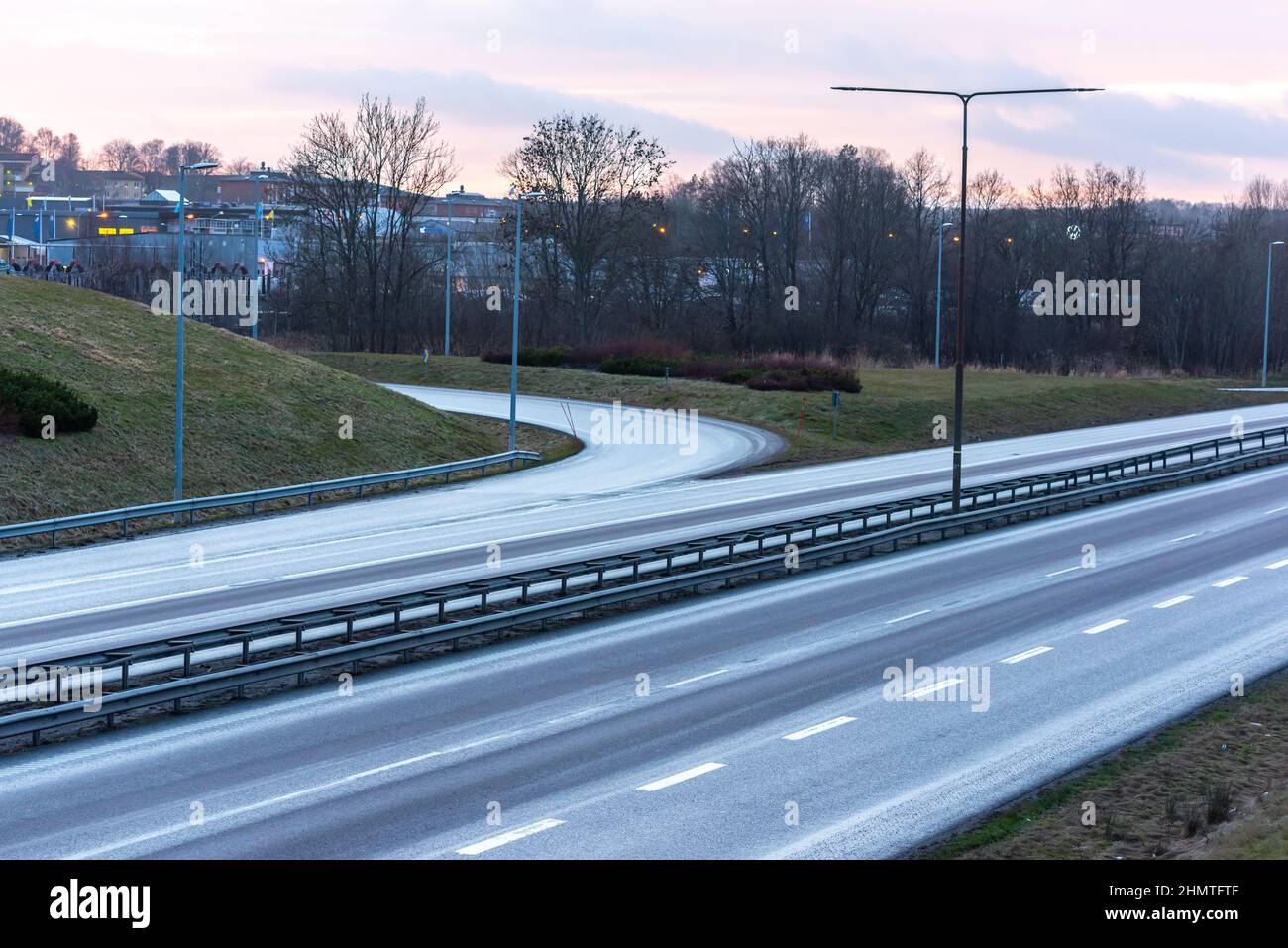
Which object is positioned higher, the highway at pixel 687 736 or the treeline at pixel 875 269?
the treeline at pixel 875 269

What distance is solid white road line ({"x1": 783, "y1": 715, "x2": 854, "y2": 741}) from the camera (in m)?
14.0

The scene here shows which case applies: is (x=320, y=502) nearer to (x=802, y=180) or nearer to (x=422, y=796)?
(x=422, y=796)

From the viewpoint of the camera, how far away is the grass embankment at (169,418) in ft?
104

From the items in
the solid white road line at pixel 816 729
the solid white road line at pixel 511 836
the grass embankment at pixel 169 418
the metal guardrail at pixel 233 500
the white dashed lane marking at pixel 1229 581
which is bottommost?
the solid white road line at pixel 511 836

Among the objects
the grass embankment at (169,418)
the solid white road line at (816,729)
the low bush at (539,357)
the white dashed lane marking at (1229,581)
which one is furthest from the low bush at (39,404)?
the low bush at (539,357)

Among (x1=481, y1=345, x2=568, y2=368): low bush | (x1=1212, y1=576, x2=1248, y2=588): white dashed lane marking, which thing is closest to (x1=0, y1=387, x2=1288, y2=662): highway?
(x1=1212, y1=576, x2=1248, y2=588): white dashed lane marking

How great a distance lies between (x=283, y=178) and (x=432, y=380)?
2628 centimetres

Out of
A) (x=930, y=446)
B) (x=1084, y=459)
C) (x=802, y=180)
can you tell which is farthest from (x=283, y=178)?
(x=1084, y=459)

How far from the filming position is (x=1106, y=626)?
1945 centimetres

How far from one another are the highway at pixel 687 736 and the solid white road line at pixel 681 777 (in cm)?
3

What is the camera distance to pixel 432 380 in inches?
2613

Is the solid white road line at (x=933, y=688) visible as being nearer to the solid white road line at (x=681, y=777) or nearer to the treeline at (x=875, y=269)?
the solid white road line at (x=681, y=777)

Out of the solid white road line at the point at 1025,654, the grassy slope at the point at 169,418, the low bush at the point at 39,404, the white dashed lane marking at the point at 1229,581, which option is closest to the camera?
the solid white road line at the point at 1025,654

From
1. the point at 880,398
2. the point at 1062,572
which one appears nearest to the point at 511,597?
the point at 1062,572
